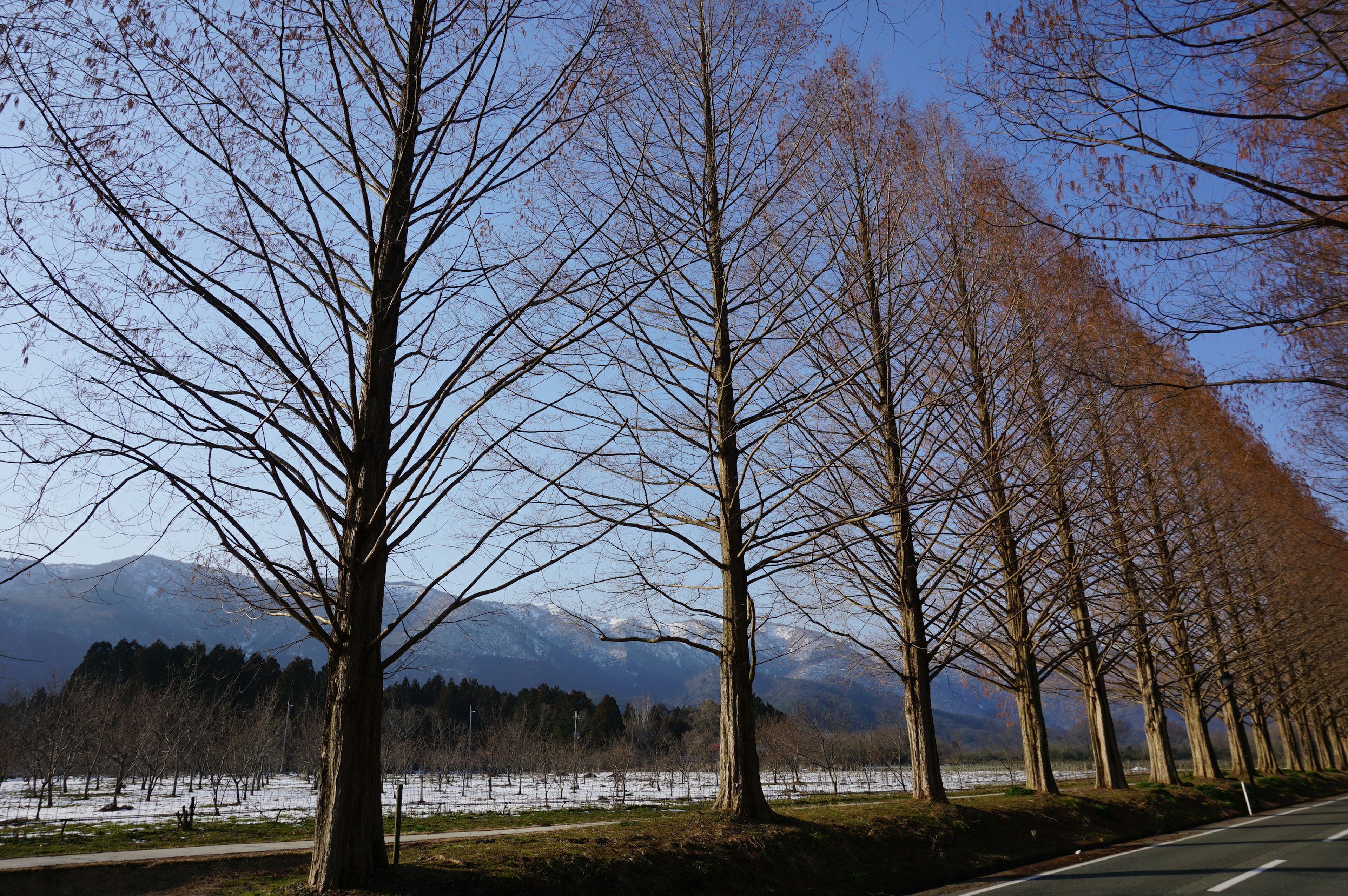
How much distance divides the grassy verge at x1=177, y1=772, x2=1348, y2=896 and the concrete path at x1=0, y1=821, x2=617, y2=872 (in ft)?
14.8

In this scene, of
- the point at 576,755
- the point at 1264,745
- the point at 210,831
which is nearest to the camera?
the point at 210,831

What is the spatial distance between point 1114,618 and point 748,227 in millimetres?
11895

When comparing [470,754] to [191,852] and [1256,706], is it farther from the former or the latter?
[1256,706]

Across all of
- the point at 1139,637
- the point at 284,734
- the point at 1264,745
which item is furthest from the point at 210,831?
the point at 1264,745

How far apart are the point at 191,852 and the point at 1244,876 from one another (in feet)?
58.0

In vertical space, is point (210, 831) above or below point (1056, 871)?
below

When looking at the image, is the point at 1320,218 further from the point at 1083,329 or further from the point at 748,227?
the point at 1083,329

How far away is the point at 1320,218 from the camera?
457cm

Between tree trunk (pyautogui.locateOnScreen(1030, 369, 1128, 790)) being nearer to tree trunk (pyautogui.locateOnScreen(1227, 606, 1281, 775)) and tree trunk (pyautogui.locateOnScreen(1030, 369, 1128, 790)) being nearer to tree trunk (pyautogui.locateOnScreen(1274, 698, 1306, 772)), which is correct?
tree trunk (pyautogui.locateOnScreen(1227, 606, 1281, 775))

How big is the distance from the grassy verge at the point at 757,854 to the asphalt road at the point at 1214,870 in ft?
2.65

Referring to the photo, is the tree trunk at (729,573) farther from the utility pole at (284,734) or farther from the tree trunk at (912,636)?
the utility pole at (284,734)

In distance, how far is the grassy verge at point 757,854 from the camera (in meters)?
5.73

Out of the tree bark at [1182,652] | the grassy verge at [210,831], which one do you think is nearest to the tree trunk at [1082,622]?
the tree bark at [1182,652]

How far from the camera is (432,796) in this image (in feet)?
132
